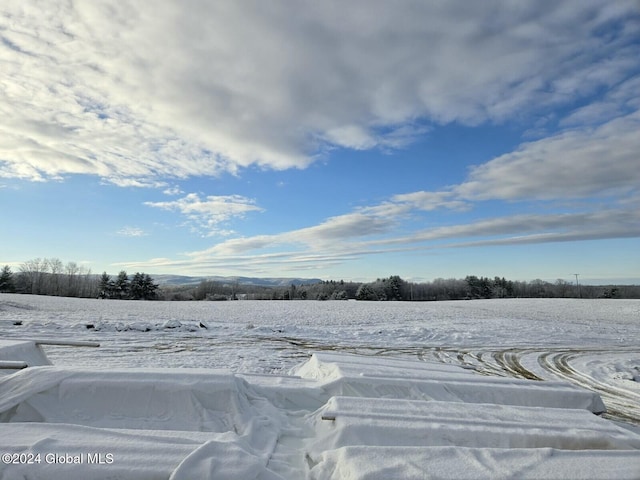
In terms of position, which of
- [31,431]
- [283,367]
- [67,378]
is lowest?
[283,367]

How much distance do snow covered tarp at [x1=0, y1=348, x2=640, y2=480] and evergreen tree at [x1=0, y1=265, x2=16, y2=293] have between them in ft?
209

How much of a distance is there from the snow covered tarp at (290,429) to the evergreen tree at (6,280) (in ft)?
209

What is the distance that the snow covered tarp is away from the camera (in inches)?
129

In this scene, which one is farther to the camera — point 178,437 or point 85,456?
point 178,437

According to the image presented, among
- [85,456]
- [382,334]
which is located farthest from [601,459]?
[382,334]

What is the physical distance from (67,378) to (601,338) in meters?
22.7

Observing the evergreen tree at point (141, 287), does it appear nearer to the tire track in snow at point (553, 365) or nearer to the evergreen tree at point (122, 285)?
the evergreen tree at point (122, 285)

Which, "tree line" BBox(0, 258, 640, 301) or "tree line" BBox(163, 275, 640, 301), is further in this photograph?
"tree line" BBox(163, 275, 640, 301)

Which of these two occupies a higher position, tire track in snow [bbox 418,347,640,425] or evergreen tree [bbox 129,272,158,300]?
evergreen tree [bbox 129,272,158,300]

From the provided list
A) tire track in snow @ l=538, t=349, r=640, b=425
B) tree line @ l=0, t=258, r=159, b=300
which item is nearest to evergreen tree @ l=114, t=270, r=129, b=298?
tree line @ l=0, t=258, r=159, b=300

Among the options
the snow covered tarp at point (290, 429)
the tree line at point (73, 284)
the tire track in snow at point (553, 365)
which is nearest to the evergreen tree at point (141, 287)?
the tree line at point (73, 284)

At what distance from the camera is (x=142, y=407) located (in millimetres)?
4570

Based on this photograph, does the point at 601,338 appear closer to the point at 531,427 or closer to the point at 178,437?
the point at 531,427

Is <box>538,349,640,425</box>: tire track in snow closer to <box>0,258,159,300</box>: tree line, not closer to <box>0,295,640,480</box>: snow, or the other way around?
<box>0,295,640,480</box>: snow
